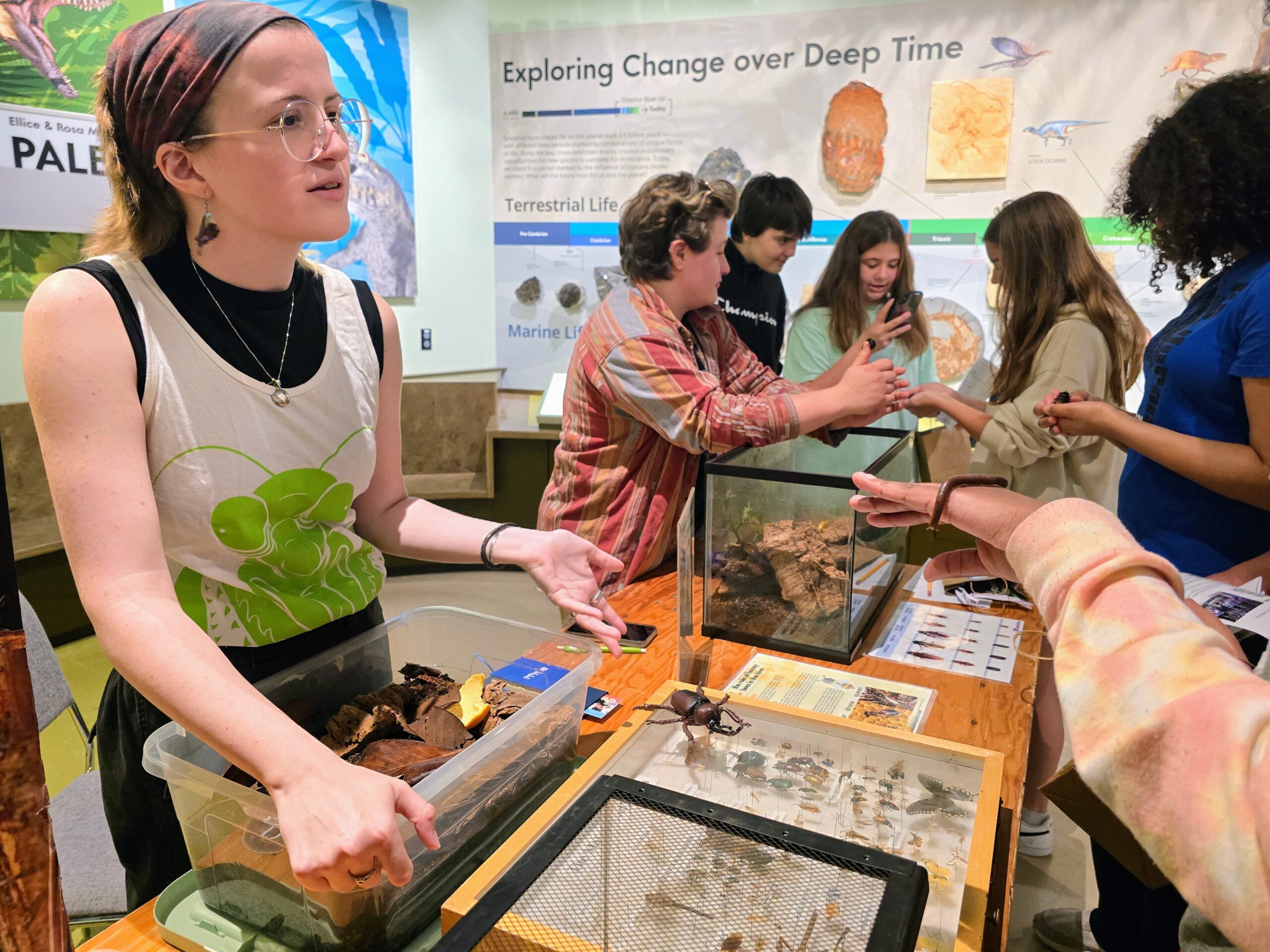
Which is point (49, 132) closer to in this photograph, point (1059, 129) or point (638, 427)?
point (638, 427)

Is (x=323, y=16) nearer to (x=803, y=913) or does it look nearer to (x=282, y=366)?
(x=282, y=366)

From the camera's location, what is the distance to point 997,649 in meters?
1.71

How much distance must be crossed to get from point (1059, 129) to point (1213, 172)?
217 cm

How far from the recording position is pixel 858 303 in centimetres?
362

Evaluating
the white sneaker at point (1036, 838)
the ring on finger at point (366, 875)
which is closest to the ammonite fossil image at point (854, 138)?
the white sneaker at point (1036, 838)

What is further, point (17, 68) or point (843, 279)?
point (843, 279)

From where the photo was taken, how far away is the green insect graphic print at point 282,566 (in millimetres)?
1096

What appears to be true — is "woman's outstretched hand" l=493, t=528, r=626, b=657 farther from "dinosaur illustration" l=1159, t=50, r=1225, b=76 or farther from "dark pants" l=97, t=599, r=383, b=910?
"dinosaur illustration" l=1159, t=50, r=1225, b=76

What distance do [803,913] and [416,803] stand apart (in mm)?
343

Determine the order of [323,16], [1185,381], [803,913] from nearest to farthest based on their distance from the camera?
[803,913] < [1185,381] < [323,16]

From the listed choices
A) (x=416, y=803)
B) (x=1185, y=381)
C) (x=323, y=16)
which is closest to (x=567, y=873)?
(x=416, y=803)

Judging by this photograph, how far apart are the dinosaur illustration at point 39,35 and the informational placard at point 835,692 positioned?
11.8 feet

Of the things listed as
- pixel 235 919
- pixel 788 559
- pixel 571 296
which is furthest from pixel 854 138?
pixel 235 919

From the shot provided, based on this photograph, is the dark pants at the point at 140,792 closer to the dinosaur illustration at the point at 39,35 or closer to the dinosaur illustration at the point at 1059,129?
the dinosaur illustration at the point at 39,35
